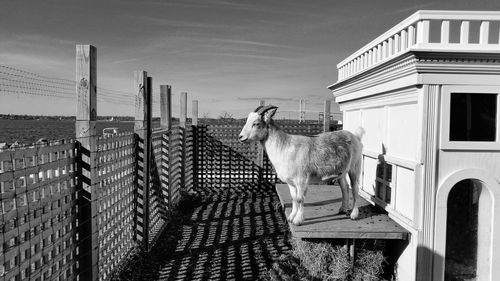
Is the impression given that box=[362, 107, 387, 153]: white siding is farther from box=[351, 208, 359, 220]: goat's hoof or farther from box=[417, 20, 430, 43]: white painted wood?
box=[417, 20, 430, 43]: white painted wood

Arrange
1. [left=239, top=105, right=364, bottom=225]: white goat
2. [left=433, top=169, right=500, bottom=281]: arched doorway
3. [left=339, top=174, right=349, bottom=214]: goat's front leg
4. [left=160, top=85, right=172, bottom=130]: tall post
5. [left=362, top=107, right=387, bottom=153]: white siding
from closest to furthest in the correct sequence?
[left=433, top=169, right=500, bottom=281]: arched doorway, [left=239, top=105, right=364, bottom=225]: white goat, [left=339, top=174, right=349, bottom=214]: goat's front leg, [left=362, top=107, right=387, bottom=153]: white siding, [left=160, top=85, right=172, bottom=130]: tall post

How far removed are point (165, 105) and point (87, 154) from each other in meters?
4.87

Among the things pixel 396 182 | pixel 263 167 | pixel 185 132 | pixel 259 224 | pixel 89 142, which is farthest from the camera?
pixel 263 167

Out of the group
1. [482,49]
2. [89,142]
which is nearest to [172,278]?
[89,142]

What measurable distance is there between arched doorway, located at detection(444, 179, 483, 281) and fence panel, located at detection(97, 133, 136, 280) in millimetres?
4254

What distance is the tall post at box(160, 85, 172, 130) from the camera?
8906 millimetres

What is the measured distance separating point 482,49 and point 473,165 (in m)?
1.34

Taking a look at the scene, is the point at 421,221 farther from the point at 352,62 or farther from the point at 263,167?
the point at 263,167

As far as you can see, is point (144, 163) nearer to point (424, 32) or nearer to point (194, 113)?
point (424, 32)

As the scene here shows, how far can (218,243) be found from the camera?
294 inches

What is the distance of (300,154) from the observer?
562 cm

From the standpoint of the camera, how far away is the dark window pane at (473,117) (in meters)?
4.70

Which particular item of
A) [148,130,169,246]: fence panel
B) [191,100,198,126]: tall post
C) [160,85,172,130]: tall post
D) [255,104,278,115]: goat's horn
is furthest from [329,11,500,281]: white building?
[191,100,198,126]: tall post

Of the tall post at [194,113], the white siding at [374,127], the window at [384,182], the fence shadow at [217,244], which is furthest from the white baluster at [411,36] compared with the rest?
the tall post at [194,113]
